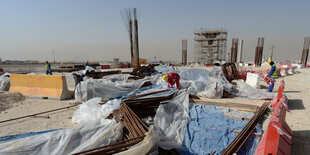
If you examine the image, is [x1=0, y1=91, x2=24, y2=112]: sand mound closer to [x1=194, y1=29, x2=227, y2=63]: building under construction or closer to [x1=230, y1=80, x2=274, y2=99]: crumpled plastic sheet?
[x1=230, y1=80, x2=274, y2=99]: crumpled plastic sheet

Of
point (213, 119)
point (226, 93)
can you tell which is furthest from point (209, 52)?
point (213, 119)

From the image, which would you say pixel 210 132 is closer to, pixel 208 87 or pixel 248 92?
pixel 208 87

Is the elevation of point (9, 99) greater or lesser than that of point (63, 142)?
lesser

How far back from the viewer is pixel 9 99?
6324mm

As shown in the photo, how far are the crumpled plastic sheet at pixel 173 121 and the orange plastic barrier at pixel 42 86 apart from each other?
5.02m

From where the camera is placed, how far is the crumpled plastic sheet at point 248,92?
6.18 meters

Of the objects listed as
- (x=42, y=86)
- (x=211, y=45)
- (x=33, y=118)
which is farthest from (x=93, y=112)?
(x=211, y=45)

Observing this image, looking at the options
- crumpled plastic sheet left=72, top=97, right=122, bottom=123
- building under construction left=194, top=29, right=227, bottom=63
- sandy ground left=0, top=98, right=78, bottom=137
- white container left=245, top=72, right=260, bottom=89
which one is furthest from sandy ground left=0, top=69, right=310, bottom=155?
building under construction left=194, top=29, right=227, bottom=63

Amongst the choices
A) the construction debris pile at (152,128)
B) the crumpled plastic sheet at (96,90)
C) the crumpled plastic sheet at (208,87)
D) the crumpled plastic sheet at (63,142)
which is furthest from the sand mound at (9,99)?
the crumpled plastic sheet at (208,87)

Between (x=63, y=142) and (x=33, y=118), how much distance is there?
2.98 meters

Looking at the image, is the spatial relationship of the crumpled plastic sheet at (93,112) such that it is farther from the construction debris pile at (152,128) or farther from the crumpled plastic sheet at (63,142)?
the crumpled plastic sheet at (63,142)

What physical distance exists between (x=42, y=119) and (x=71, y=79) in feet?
12.2

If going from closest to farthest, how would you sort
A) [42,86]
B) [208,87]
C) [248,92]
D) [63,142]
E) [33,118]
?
[63,142] → [33,118] → [248,92] → [42,86] → [208,87]

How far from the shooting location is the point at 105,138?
109 inches
